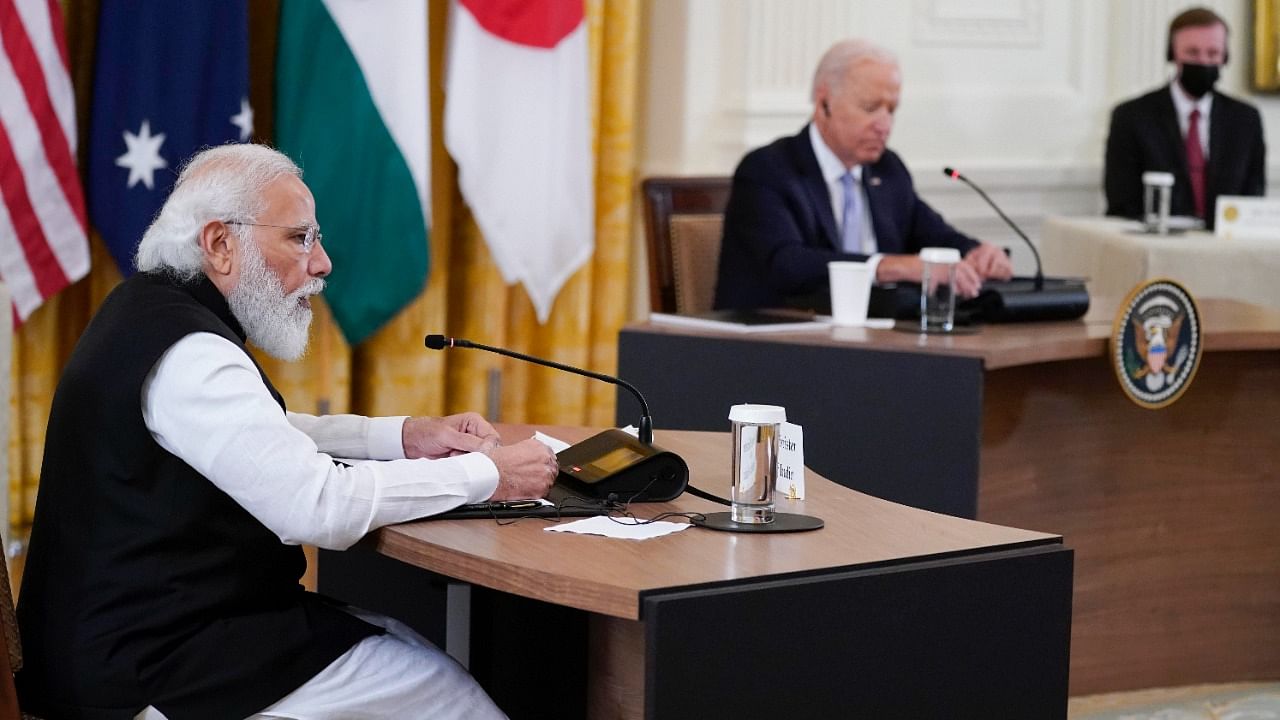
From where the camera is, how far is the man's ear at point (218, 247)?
84.1 inches

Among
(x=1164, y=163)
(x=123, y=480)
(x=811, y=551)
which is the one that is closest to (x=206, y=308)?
(x=123, y=480)

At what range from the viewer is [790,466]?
2.25 meters

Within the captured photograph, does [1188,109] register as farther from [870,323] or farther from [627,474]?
[627,474]

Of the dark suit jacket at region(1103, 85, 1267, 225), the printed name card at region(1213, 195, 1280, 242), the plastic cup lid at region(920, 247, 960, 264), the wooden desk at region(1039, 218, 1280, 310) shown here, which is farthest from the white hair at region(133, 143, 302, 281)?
the dark suit jacket at region(1103, 85, 1267, 225)

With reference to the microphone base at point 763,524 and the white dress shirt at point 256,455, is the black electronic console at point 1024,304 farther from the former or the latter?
the white dress shirt at point 256,455

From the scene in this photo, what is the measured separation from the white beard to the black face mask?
14.7 feet

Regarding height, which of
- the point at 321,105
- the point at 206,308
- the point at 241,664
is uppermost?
the point at 321,105

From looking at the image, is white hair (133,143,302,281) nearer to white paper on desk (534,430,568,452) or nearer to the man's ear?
the man's ear

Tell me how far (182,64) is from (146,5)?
0.17 metres

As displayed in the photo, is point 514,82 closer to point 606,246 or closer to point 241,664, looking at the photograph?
point 606,246

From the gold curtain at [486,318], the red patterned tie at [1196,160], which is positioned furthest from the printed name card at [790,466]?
the red patterned tie at [1196,160]

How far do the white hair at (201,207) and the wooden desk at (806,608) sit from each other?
0.45m

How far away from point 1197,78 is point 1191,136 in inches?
8.1

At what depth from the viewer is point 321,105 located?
4598mm
